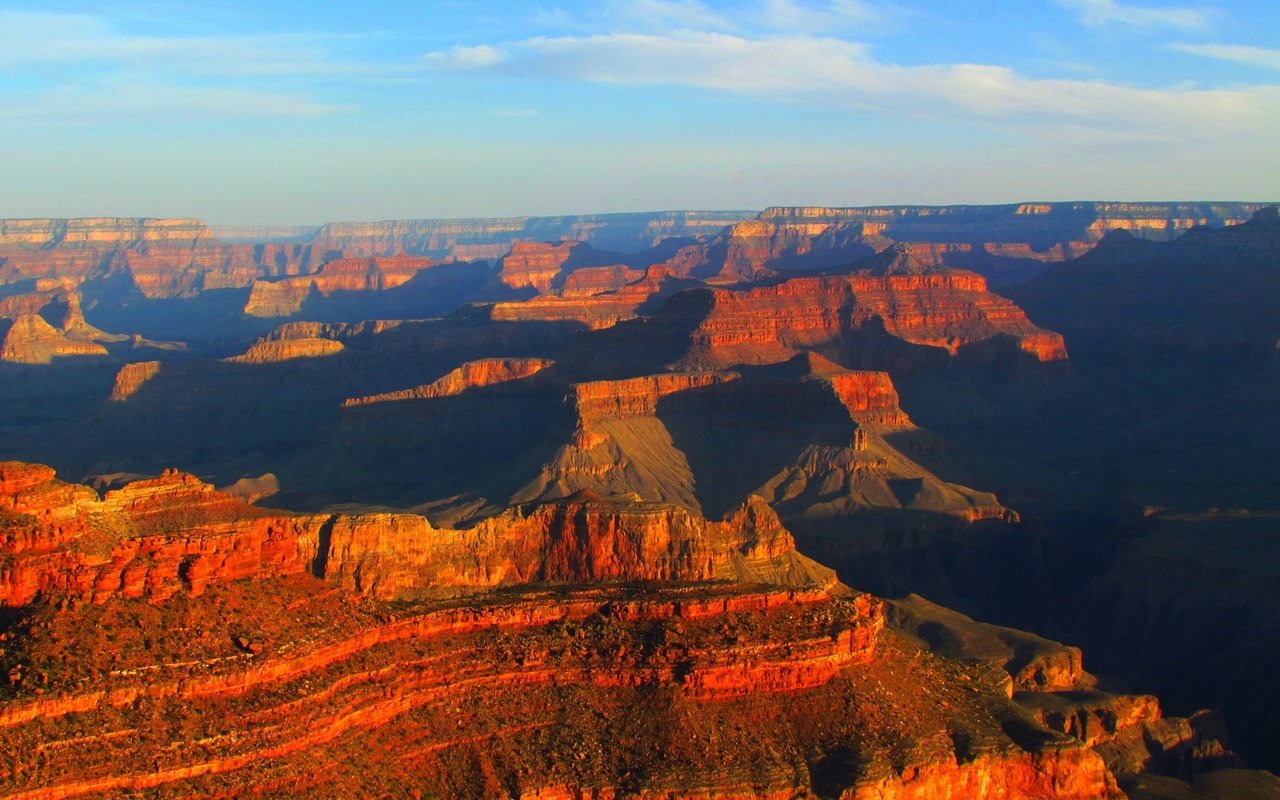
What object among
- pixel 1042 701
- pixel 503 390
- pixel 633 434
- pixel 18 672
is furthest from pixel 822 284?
pixel 18 672

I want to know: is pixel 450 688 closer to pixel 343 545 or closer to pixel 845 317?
pixel 343 545

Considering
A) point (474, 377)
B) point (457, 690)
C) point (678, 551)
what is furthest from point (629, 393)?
point (457, 690)

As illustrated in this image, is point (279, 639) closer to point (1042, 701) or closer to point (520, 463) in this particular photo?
point (1042, 701)

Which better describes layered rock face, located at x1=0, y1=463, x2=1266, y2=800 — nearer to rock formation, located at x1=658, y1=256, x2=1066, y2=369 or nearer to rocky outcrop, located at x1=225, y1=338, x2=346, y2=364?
rock formation, located at x1=658, y1=256, x2=1066, y2=369

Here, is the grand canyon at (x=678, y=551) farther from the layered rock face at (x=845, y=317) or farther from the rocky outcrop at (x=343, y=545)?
the layered rock face at (x=845, y=317)

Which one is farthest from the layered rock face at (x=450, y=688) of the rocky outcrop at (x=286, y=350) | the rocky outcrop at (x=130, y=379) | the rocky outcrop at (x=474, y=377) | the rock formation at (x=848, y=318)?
the rocky outcrop at (x=286, y=350)
